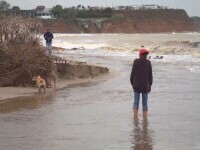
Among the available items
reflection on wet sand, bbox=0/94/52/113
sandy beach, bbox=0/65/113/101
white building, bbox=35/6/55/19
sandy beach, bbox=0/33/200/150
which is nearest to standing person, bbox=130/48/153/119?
sandy beach, bbox=0/33/200/150

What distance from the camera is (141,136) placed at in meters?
8.70

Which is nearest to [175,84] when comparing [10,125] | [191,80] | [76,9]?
[191,80]

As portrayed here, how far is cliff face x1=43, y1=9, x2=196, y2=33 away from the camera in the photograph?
166 meters

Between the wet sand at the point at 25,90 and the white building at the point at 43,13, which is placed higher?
the white building at the point at 43,13

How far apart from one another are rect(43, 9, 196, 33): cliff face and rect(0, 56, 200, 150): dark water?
145539 mm

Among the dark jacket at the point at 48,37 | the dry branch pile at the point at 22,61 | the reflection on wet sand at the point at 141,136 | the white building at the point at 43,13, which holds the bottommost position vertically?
the reflection on wet sand at the point at 141,136

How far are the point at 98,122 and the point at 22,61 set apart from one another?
6.79 metres

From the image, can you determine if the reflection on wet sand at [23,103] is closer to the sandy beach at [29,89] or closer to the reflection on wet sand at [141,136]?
the sandy beach at [29,89]

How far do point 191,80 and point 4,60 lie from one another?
24.2 feet

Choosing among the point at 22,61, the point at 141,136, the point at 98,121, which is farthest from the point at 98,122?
the point at 22,61

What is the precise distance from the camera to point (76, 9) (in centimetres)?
17738

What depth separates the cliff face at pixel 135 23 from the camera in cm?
16575

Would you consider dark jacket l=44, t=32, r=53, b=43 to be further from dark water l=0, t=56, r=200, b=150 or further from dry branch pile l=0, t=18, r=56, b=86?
dark water l=0, t=56, r=200, b=150

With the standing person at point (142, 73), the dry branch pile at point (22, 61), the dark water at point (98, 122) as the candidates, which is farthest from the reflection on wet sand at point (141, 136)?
the dry branch pile at point (22, 61)
